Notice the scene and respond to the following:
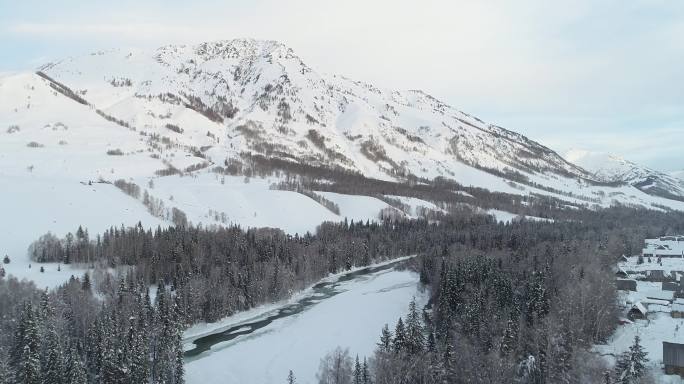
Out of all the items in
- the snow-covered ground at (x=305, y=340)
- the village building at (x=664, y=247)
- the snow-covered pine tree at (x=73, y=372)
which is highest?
the village building at (x=664, y=247)

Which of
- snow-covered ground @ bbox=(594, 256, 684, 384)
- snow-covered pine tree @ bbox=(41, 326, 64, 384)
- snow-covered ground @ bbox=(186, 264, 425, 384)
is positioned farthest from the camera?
snow-covered ground @ bbox=(186, 264, 425, 384)

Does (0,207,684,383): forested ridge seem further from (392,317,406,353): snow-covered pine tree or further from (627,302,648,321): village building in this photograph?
(627,302,648,321): village building

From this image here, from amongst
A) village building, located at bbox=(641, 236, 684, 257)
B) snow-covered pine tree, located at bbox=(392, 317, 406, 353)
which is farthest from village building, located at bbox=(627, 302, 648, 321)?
village building, located at bbox=(641, 236, 684, 257)

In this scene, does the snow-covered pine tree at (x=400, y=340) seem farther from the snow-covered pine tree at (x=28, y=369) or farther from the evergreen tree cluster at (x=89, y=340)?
the snow-covered pine tree at (x=28, y=369)

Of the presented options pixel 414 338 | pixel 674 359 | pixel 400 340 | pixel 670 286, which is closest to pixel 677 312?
pixel 670 286

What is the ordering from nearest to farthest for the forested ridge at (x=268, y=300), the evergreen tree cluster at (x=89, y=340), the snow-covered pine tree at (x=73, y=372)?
1. the snow-covered pine tree at (x=73, y=372)
2. the evergreen tree cluster at (x=89, y=340)
3. the forested ridge at (x=268, y=300)

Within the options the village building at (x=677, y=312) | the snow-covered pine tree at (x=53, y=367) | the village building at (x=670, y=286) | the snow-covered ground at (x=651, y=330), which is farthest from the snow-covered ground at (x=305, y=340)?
the village building at (x=670, y=286)

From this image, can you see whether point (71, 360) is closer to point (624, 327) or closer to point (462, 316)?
point (462, 316)

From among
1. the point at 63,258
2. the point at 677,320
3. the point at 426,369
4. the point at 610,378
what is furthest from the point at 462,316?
the point at 63,258
